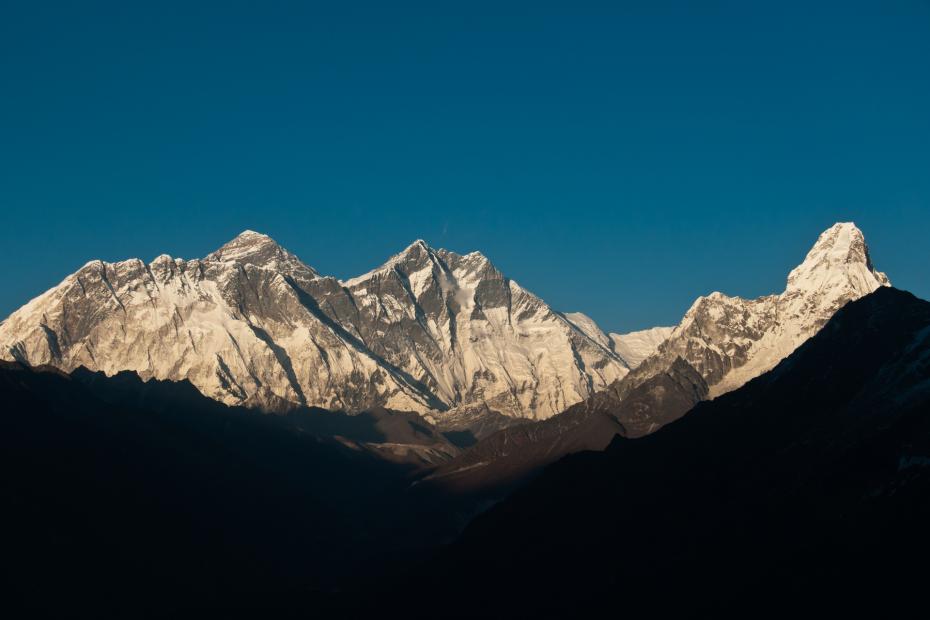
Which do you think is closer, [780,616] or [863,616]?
[863,616]

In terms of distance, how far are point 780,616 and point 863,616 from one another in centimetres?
1623

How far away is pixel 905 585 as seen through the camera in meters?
184

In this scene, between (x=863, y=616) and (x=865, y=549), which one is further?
(x=865, y=549)

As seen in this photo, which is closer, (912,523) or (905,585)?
(905,585)

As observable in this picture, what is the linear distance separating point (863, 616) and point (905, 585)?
21.0 feet

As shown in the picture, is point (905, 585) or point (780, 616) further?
point (780, 616)

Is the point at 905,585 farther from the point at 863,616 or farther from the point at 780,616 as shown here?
the point at 780,616

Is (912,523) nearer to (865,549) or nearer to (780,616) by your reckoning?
(865,549)

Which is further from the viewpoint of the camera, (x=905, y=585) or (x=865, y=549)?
(x=865, y=549)

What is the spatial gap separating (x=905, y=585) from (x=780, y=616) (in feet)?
65.7

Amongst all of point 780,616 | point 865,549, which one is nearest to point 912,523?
point 865,549

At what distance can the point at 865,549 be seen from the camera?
7854 inches

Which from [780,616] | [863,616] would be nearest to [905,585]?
[863,616]

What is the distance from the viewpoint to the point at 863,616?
18412cm
